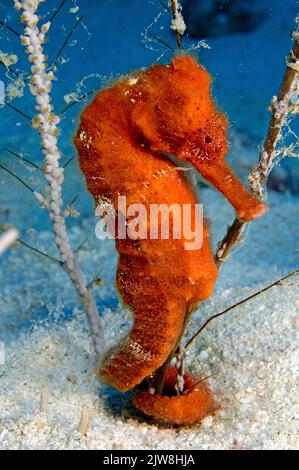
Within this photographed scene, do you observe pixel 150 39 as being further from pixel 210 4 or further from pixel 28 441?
pixel 210 4

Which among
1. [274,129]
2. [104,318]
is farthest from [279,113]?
[104,318]

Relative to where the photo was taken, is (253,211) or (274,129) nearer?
(253,211)

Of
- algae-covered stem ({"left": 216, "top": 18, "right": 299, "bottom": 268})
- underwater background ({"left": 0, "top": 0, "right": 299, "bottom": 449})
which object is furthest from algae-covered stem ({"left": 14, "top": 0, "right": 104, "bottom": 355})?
algae-covered stem ({"left": 216, "top": 18, "right": 299, "bottom": 268})

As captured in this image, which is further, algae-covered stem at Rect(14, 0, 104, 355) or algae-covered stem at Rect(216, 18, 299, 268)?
algae-covered stem at Rect(14, 0, 104, 355)

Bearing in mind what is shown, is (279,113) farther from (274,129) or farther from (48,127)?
(48,127)

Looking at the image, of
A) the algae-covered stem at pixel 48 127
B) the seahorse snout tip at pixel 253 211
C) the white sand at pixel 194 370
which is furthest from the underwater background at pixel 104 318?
the seahorse snout tip at pixel 253 211

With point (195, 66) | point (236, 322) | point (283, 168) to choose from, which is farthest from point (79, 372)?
point (283, 168)

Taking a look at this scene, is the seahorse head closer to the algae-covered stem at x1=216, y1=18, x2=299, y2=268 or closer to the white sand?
the algae-covered stem at x1=216, y1=18, x2=299, y2=268
